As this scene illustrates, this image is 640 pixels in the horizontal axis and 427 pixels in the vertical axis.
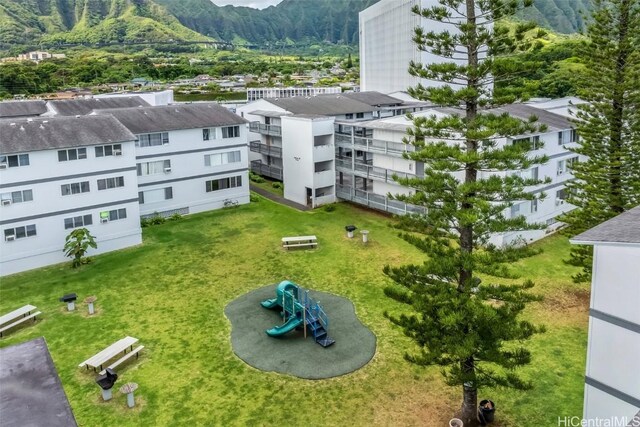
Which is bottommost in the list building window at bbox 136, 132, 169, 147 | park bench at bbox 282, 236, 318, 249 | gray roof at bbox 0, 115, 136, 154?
park bench at bbox 282, 236, 318, 249

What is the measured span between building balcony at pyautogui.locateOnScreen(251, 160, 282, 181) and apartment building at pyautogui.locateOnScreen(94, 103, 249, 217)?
294 inches

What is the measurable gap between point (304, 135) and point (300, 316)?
2050 cm

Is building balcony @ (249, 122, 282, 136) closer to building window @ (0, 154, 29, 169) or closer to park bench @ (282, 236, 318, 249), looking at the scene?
park bench @ (282, 236, 318, 249)

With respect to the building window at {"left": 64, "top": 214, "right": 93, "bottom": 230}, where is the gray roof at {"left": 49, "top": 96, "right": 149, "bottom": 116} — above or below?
above

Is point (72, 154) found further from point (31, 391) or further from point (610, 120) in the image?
point (610, 120)

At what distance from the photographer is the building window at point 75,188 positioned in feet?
89.6

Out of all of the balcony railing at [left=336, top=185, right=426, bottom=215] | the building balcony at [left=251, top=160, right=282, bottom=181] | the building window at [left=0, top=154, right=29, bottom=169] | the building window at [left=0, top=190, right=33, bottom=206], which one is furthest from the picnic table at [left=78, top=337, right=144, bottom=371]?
the building balcony at [left=251, top=160, right=282, bottom=181]

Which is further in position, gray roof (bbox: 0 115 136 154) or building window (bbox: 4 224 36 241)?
gray roof (bbox: 0 115 136 154)

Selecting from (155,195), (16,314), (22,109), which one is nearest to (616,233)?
(16,314)

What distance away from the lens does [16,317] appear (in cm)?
2025

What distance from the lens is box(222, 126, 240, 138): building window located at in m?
37.5

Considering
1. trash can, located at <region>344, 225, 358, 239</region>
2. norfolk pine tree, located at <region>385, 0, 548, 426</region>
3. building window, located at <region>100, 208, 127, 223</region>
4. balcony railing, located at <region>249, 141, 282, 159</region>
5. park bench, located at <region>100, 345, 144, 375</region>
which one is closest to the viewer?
norfolk pine tree, located at <region>385, 0, 548, 426</region>

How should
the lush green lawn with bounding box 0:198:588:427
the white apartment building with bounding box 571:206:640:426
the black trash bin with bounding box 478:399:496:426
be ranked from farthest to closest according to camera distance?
the lush green lawn with bounding box 0:198:588:427 → the black trash bin with bounding box 478:399:496:426 → the white apartment building with bounding box 571:206:640:426

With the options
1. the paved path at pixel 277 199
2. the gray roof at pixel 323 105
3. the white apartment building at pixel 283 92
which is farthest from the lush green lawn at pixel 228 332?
the white apartment building at pixel 283 92
